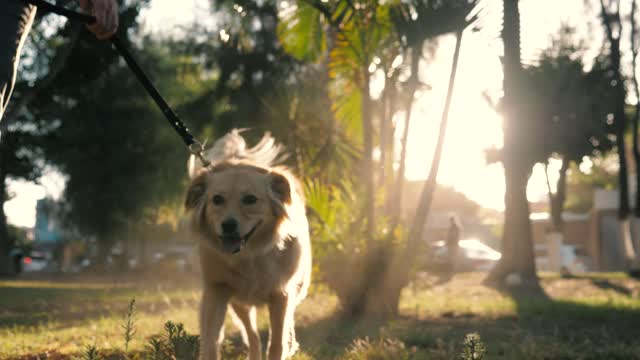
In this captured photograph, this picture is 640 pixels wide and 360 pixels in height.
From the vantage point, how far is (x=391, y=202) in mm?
10852

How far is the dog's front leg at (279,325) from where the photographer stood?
4.92 metres

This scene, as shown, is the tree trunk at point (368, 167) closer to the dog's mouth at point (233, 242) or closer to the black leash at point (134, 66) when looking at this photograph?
the black leash at point (134, 66)

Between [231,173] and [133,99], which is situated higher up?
[133,99]

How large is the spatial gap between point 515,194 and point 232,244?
1441 cm

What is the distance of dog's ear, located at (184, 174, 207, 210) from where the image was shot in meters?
4.89

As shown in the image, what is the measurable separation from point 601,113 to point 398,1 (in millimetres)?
30847

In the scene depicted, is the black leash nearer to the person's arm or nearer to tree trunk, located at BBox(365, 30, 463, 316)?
the person's arm

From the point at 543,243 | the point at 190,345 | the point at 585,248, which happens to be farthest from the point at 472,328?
the point at 543,243

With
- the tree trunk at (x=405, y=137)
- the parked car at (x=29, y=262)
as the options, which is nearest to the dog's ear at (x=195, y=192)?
the tree trunk at (x=405, y=137)

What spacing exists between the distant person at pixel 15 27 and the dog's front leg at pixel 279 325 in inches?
83.7

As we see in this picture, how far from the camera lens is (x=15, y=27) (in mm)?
3684

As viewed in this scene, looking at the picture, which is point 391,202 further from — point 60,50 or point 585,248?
point 585,248

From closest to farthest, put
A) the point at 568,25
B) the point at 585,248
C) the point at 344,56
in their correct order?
the point at 344,56 < the point at 568,25 < the point at 585,248

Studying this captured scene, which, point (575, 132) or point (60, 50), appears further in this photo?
point (575, 132)
